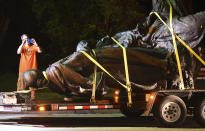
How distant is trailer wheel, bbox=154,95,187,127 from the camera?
11250 mm

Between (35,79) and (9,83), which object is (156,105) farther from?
(9,83)

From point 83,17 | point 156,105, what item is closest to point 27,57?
point 156,105

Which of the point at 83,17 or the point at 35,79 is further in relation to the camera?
the point at 83,17

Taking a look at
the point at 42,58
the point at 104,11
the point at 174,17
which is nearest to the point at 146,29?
the point at 174,17

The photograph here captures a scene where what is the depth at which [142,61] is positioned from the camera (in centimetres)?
1224

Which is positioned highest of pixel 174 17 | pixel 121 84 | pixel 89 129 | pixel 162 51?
pixel 174 17

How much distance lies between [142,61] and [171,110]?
65.8 inches

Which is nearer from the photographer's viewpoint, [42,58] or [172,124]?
[172,124]

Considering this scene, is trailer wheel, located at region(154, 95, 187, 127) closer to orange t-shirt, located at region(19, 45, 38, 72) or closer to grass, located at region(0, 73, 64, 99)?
orange t-shirt, located at region(19, 45, 38, 72)

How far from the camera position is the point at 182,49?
41.1 feet

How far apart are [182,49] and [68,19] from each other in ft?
40.3

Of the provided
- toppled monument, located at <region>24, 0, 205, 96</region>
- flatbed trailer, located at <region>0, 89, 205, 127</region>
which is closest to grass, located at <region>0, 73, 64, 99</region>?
→ toppled monument, located at <region>24, 0, 205, 96</region>

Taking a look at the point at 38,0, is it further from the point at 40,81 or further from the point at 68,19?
the point at 40,81

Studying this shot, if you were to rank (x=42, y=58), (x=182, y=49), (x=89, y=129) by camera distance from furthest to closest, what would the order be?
(x=42, y=58), (x=182, y=49), (x=89, y=129)
